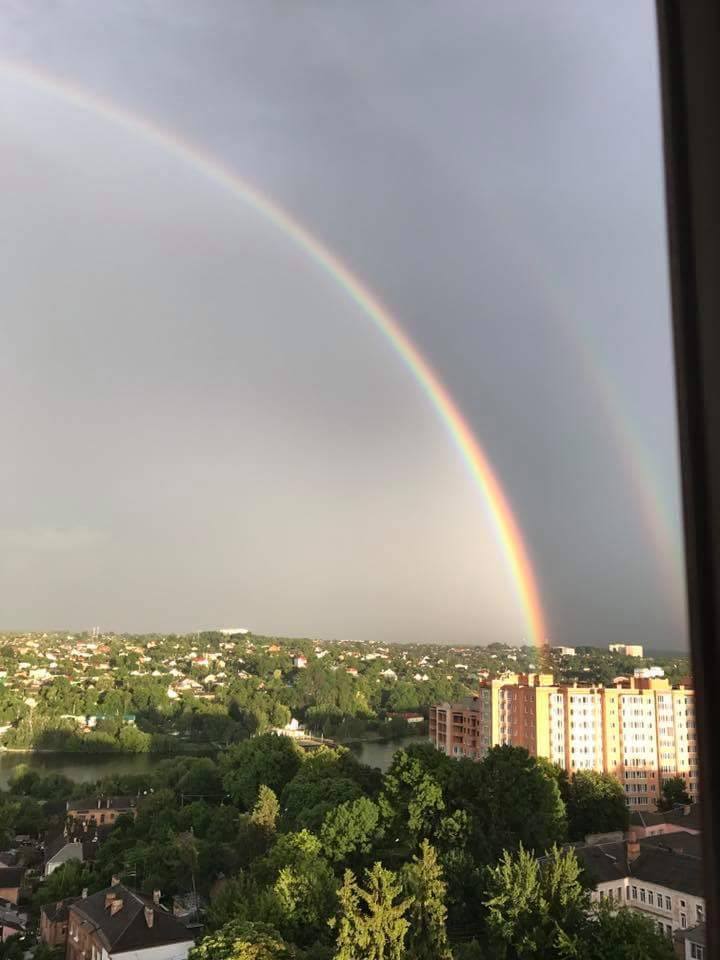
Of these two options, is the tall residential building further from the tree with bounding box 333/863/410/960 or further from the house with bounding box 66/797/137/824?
the tree with bounding box 333/863/410/960

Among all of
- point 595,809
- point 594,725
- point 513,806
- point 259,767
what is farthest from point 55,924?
point 594,725

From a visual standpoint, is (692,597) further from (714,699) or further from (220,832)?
(220,832)

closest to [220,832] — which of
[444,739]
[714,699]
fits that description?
[444,739]

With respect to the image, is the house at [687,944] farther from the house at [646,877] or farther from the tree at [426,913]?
the tree at [426,913]

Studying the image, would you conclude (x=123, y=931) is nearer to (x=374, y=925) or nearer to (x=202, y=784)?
(x=374, y=925)

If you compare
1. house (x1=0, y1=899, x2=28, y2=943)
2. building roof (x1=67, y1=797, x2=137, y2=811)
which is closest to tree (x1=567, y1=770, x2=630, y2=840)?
house (x1=0, y1=899, x2=28, y2=943)
